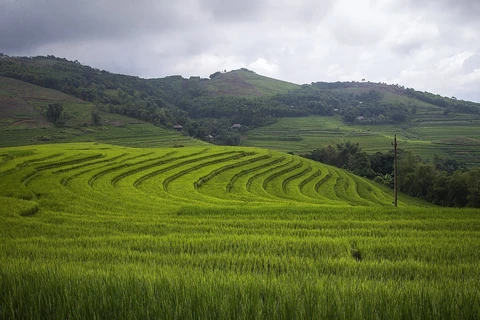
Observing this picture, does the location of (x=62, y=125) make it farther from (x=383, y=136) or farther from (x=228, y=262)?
(x=383, y=136)

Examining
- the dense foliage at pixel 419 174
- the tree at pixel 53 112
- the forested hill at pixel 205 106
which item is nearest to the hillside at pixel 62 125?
the tree at pixel 53 112

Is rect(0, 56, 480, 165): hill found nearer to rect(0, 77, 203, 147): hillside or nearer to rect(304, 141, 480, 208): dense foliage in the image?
rect(0, 77, 203, 147): hillside

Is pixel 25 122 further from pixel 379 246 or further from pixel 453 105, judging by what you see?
pixel 453 105

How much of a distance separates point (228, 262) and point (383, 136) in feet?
402

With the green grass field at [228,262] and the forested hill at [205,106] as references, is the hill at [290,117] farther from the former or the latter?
the green grass field at [228,262]

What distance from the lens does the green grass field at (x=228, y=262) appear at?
3268 mm

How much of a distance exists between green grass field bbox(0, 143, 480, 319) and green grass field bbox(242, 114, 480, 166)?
85.2m

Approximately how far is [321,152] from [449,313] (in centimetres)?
8621

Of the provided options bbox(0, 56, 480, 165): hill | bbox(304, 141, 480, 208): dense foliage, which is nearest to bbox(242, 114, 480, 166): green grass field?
bbox(0, 56, 480, 165): hill

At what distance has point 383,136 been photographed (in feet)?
387

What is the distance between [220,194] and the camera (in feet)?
108

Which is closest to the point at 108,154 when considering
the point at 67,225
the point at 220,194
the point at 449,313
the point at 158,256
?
the point at 220,194

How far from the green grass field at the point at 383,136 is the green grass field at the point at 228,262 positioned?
85219mm

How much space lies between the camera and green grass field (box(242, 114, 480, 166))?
9688 centimetres
